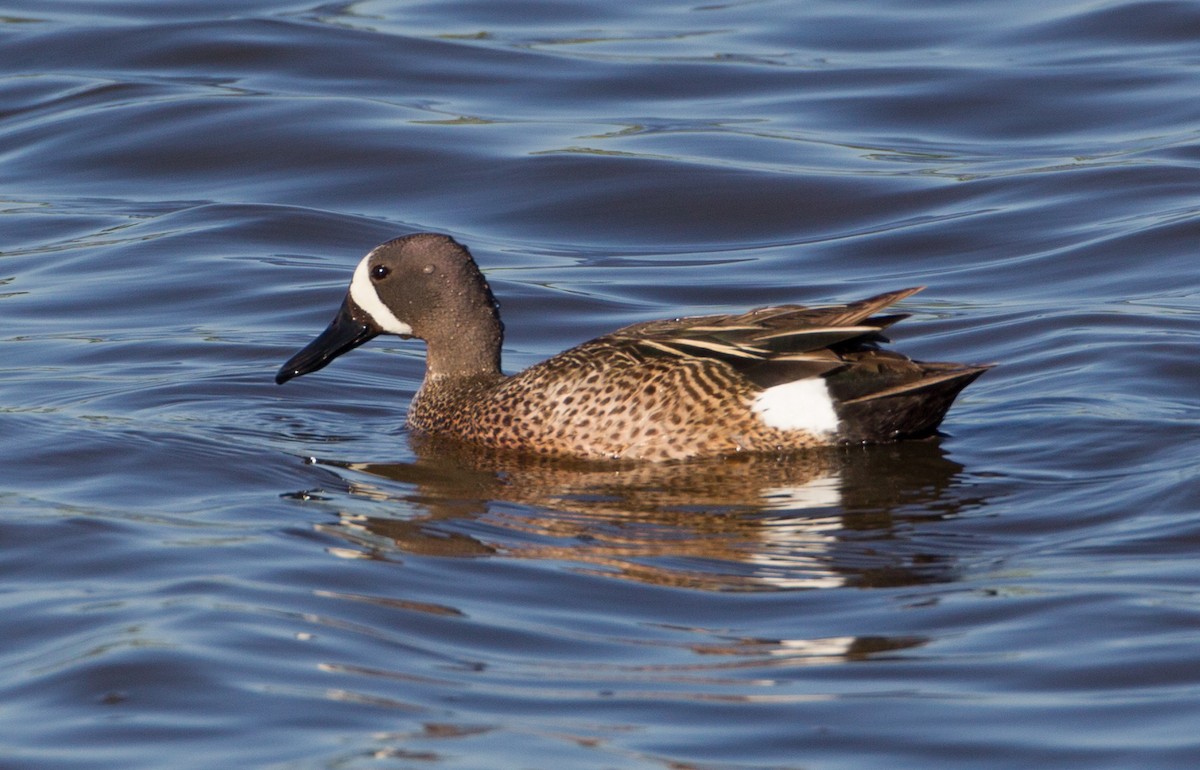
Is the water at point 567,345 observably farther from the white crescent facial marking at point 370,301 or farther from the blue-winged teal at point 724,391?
the white crescent facial marking at point 370,301

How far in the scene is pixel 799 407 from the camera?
7.29m

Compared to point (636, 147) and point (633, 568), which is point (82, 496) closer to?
point (633, 568)

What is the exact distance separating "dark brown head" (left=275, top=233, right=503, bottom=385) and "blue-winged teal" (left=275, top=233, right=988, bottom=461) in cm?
42

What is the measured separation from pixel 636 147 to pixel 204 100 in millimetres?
3105

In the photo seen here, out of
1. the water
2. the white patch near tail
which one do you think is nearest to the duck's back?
the white patch near tail

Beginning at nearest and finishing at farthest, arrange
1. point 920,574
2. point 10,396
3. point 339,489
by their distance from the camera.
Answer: point 920,574
point 339,489
point 10,396

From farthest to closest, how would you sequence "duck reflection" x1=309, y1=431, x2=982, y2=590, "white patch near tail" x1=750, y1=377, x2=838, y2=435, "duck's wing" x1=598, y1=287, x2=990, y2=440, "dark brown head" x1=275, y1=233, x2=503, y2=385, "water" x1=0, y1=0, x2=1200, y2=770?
"dark brown head" x1=275, y1=233, x2=503, y2=385 → "white patch near tail" x1=750, y1=377, x2=838, y2=435 → "duck's wing" x1=598, y1=287, x2=990, y2=440 → "duck reflection" x1=309, y1=431, x2=982, y2=590 → "water" x1=0, y1=0, x2=1200, y2=770

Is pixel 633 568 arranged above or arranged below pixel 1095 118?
below

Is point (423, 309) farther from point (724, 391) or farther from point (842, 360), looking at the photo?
point (842, 360)

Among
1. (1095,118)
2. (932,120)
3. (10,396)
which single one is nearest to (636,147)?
(932,120)

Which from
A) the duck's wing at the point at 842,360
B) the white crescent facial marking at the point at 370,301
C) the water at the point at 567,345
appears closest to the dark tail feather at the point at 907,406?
the duck's wing at the point at 842,360

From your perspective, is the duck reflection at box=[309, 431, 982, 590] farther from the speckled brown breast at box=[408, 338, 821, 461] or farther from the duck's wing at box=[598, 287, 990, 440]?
the duck's wing at box=[598, 287, 990, 440]

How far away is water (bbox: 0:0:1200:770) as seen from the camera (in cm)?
488

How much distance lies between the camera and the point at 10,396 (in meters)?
8.23
